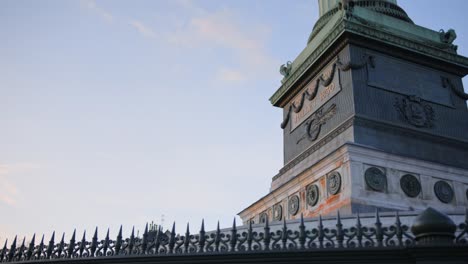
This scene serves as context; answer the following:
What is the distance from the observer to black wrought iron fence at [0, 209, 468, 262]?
8.30 metres

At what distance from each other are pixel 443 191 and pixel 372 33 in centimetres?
907

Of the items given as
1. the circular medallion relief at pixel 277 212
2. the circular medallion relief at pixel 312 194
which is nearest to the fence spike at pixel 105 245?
the circular medallion relief at pixel 312 194

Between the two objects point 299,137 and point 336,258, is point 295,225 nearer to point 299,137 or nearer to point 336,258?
point 336,258

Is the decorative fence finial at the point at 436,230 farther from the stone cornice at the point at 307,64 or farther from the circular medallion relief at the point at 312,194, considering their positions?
the stone cornice at the point at 307,64

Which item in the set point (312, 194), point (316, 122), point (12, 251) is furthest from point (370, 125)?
point (12, 251)

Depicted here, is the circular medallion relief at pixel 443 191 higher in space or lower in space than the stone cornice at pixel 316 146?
lower

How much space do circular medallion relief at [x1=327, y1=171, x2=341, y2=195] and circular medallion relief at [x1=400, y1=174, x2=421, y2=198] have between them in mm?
2983

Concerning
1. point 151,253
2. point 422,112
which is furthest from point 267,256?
point 422,112

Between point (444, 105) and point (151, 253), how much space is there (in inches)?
826

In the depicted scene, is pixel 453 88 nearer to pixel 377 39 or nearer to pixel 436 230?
pixel 377 39

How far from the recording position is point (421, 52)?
25875mm

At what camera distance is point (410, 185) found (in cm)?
2130

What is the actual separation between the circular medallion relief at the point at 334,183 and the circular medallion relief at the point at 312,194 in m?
1.02

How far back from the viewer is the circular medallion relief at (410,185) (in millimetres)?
21125
